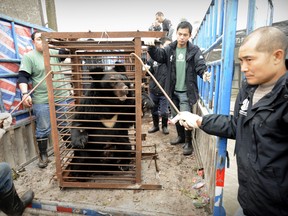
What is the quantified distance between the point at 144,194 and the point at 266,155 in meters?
1.74

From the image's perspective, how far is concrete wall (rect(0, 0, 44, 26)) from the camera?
480 centimetres

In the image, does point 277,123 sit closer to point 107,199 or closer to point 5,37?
point 107,199

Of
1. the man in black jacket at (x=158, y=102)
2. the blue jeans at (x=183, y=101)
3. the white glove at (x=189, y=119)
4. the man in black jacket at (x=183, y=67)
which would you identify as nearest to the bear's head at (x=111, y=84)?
the man in black jacket at (x=183, y=67)

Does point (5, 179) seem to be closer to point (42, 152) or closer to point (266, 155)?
point (42, 152)

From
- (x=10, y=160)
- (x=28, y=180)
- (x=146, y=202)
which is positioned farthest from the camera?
(x=10, y=160)

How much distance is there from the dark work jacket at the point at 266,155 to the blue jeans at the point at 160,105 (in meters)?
3.43

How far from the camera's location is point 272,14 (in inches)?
104

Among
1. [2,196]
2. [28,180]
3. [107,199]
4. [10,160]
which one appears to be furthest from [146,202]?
[10,160]

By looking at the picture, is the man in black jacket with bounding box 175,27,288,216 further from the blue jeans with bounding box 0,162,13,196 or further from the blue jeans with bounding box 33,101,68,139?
the blue jeans with bounding box 33,101,68,139

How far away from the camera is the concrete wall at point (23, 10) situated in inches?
189

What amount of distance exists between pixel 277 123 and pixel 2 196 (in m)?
2.67

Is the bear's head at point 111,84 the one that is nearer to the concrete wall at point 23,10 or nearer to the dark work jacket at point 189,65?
the dark work jacket at point 189,65

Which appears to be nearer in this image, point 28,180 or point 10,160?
point 28,180

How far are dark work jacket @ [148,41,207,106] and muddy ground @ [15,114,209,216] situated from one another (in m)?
1.20
